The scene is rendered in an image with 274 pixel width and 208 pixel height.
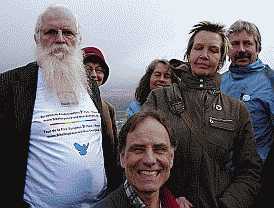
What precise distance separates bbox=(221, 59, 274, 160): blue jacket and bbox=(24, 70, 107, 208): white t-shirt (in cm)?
176

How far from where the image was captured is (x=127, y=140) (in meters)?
3.42

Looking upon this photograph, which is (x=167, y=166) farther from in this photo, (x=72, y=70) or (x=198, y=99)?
(x=72, y=70)

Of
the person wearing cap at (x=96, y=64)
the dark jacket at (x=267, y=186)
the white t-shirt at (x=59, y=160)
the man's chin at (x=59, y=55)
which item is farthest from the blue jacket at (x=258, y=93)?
the man's chin at (x=59, y=55)

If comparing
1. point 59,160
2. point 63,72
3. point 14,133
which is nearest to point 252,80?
point 63,72

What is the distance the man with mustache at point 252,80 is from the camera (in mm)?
4590

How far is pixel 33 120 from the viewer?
3.63 m

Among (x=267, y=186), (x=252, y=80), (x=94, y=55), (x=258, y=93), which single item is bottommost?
(x=267, y=186)

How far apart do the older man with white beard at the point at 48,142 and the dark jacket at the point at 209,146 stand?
1.86 ft

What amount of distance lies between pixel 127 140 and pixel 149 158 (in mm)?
234

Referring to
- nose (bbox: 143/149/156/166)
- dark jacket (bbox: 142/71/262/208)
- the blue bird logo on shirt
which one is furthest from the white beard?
nose (bbox: 143/149/156/166)

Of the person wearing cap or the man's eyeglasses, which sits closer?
the man's eyeglasses

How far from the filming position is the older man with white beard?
11.8ft

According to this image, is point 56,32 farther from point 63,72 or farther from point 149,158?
point 149,158

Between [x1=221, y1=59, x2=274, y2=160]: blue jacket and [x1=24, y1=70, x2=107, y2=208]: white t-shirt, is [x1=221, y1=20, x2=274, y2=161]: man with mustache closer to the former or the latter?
[x1=221, y1=59, x2=274, y2=160]: blue jacket
